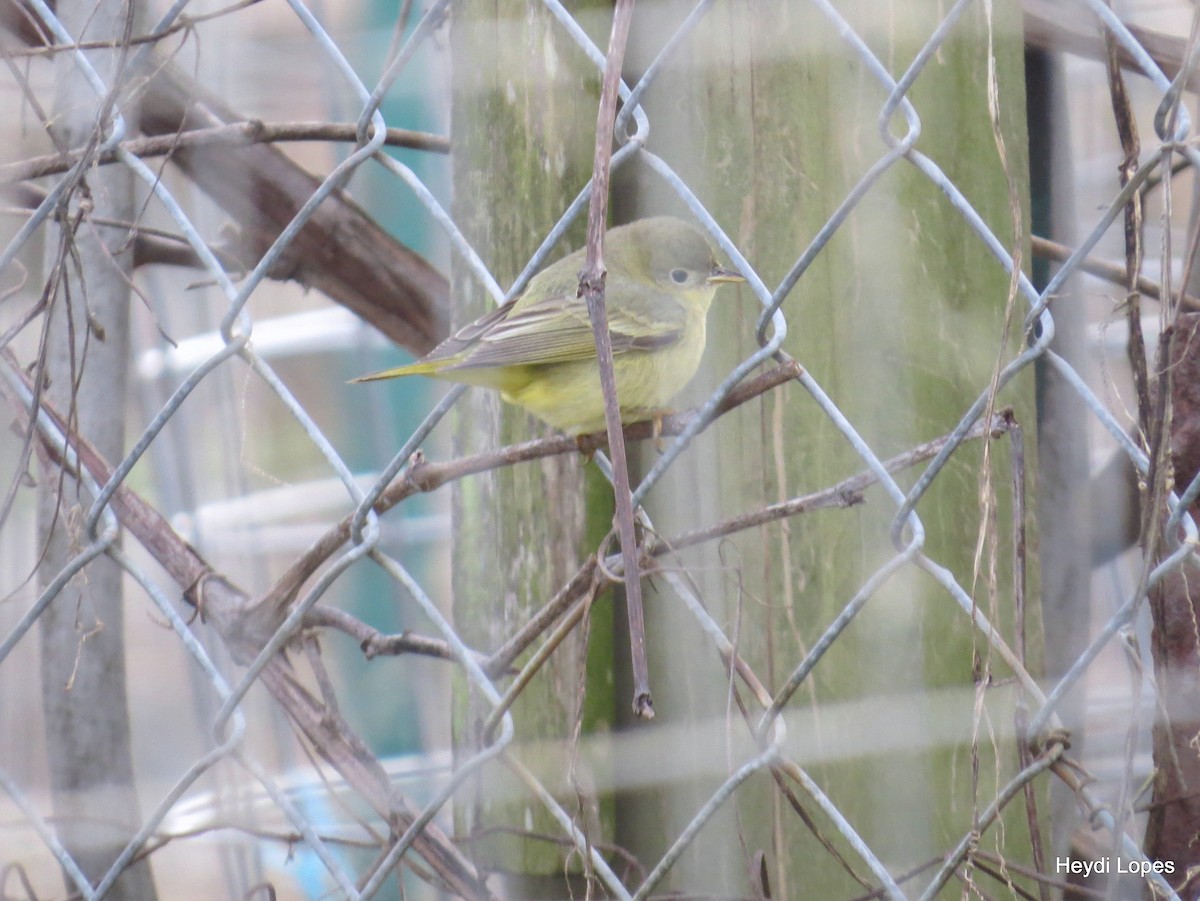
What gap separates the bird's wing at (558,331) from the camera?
1826 millimetres

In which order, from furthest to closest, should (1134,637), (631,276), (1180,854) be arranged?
(631,276), (1180,854), (1134,637)

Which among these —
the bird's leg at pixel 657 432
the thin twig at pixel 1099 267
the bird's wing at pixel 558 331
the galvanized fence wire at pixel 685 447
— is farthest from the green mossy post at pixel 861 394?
the bird's wing at pixel 558 331

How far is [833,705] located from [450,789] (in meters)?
0.49

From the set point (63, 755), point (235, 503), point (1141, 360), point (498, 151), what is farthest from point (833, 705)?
point (235, 503)

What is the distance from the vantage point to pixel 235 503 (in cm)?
367

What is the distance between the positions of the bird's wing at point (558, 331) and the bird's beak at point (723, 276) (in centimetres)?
8

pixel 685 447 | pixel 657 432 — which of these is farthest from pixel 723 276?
pixel 685 447

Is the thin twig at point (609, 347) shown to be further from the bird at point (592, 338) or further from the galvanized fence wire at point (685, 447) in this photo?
the bird at point (592, 338)

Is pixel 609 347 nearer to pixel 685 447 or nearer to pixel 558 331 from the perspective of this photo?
pixel 685 447

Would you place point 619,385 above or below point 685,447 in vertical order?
above

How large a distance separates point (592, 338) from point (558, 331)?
0.12 metres

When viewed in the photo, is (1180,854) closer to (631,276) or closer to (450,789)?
(450,789)

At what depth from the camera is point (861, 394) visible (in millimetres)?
1532

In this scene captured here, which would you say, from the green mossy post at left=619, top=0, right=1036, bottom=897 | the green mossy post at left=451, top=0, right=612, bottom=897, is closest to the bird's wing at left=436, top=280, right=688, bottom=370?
the green mossy post at left=451, top=0, right=612, bottom=897
